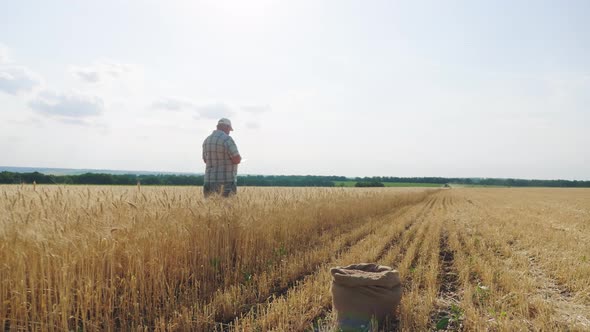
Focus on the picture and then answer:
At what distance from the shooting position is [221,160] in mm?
7066

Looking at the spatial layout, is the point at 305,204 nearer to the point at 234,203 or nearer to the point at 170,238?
the point at 234,203

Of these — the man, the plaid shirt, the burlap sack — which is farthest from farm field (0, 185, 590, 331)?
the plaid shirt

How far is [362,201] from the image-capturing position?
15.3 metres

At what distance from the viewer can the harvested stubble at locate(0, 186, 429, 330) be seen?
3154mm

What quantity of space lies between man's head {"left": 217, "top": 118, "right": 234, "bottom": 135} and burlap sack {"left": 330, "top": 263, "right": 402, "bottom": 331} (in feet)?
15.2

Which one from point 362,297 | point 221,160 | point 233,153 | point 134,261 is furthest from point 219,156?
point 362,297

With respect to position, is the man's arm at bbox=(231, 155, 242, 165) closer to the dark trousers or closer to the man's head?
the dark trousers

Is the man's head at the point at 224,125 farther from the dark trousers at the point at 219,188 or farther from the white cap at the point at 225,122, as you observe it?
the dark trousers at the point at 219,188

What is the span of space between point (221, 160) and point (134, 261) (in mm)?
3406

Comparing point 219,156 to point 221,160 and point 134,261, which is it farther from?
point 134,261

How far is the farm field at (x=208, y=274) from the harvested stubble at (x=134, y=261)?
0.05 ft

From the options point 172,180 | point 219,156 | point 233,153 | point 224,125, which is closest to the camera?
point 233,153

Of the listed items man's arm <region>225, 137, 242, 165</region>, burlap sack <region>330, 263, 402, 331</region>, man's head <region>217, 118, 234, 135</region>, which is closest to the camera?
burlap sack <region>330, 263, 402, 331</region>

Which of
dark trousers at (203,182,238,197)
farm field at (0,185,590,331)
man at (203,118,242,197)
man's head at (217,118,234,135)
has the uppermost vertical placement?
man's head at (217,118,234,135)
